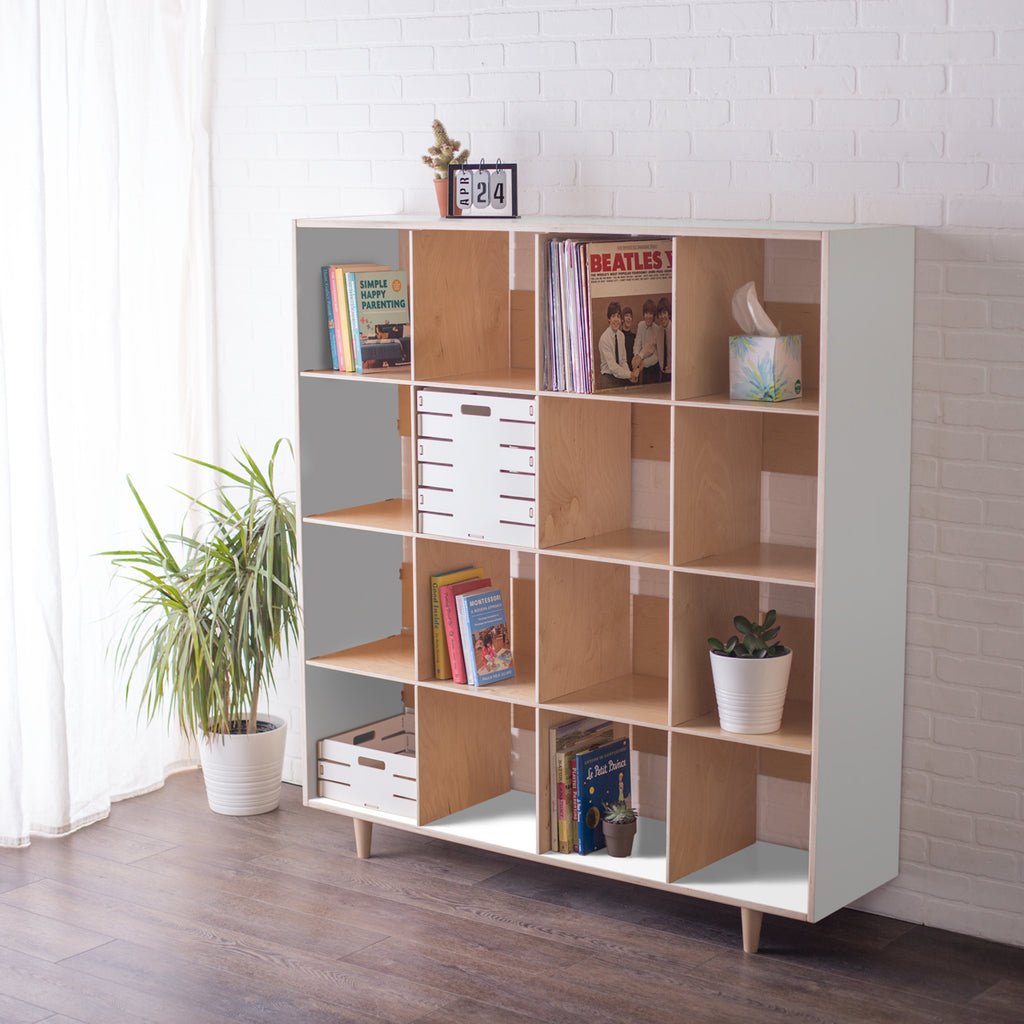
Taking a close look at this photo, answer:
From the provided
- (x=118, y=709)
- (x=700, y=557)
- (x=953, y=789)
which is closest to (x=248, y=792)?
(x=118, y=709)

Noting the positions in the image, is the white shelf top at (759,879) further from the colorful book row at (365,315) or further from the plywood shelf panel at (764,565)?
the colorful book row at (365,315)

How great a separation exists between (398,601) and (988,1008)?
1780mm

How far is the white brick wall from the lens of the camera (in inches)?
118

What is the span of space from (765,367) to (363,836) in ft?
5.14

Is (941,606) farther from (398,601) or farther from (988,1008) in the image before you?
(398,601)

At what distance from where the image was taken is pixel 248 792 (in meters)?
3.95

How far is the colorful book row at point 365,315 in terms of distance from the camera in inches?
140

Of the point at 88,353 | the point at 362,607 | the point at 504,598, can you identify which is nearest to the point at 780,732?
the point at 504,598

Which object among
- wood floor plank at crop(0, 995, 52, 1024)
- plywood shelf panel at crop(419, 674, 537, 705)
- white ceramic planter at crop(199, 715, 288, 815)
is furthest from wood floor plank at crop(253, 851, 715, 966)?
wood floor plank at crop(0, 995, 52, 1024)

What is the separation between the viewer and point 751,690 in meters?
3.03

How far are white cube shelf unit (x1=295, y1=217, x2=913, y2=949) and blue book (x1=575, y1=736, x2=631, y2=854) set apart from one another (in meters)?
0.08

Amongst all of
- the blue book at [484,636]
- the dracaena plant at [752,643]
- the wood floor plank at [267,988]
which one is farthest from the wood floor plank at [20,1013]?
the dracaena plant at [752,643]

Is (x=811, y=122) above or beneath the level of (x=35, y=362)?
above

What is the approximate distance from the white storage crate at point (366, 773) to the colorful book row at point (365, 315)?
933mm
